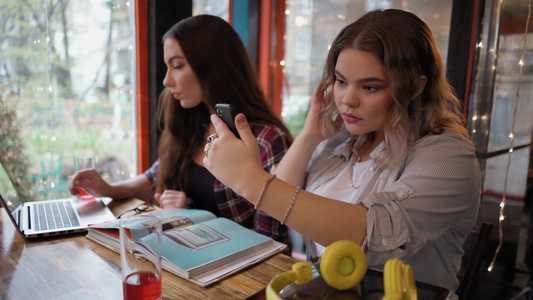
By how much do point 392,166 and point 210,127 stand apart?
0.97 meters

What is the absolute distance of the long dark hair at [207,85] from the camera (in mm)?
1539

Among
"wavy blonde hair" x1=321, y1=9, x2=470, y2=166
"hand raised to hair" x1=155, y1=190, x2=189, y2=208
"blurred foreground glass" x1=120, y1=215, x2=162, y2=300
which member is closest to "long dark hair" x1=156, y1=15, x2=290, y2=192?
"hand raised to hair" x1=155, y1=190, x2=189, y2=208

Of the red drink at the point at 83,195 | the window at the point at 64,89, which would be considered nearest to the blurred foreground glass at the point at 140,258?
the red drink at the point at 83,195

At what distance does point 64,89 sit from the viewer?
1.92 meters

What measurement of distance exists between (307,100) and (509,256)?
152 cm

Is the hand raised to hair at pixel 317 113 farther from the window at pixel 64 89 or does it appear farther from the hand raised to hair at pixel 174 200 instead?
the window at pixel 64 89

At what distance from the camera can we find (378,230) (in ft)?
2.75

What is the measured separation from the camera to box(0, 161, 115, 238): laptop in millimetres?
1026

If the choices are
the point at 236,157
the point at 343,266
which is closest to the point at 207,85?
the point at 236,157

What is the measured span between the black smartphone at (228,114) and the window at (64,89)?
1.32 m

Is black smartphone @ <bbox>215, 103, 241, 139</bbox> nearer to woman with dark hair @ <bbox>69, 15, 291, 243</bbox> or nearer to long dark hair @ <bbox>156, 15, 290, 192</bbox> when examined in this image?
woman with dark hair @ <bbox>69, 15, 291, 243</bbox>

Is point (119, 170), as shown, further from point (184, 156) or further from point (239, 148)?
point (239, 148)

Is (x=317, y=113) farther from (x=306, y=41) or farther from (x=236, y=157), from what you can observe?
(x=306, y=41)

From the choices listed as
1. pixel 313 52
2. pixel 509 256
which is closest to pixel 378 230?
pixel 509 256
